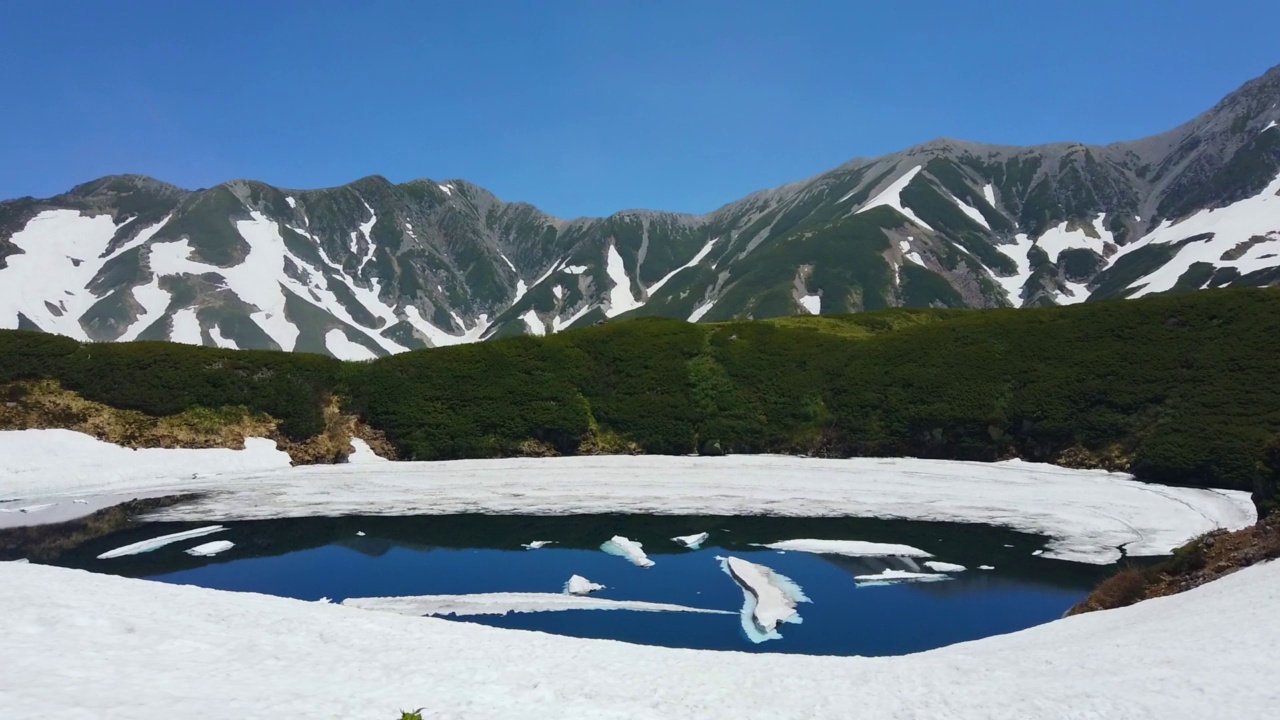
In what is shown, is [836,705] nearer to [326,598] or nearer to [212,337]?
[326,598]

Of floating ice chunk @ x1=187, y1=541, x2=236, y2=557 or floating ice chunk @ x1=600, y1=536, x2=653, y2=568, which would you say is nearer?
floating ice chunk @ x1=600, y1=536, x2=653, y2=568

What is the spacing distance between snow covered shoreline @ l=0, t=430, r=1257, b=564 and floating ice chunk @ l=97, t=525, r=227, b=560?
2.27m

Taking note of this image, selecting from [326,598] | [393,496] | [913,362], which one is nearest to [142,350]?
[393,496]

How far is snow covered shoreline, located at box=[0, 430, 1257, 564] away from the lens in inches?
1113

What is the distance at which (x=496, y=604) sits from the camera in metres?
19.1

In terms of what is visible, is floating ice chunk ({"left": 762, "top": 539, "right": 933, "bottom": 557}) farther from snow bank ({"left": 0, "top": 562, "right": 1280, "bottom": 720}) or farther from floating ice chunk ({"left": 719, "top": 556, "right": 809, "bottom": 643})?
snow bank ({"left": 0, "top": 562, "right": 1280, "bottom": 720})

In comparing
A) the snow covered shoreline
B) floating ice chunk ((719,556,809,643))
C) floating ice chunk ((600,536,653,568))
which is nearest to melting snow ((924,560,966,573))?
the snow covered shoreline

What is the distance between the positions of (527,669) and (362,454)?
38466 millimetres

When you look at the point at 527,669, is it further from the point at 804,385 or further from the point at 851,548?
the point at 804,385

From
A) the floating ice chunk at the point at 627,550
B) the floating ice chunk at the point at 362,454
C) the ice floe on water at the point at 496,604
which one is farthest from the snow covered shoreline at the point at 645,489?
the ice floe on water at the point at 496,604

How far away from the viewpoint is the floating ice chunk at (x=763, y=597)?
56.7 feet

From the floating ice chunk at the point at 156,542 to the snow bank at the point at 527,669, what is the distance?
1171 cm

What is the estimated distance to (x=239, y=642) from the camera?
11.6m

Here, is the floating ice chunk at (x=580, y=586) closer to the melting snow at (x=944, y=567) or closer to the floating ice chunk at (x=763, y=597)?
the floating ice chunk at (x=763, y=597)
